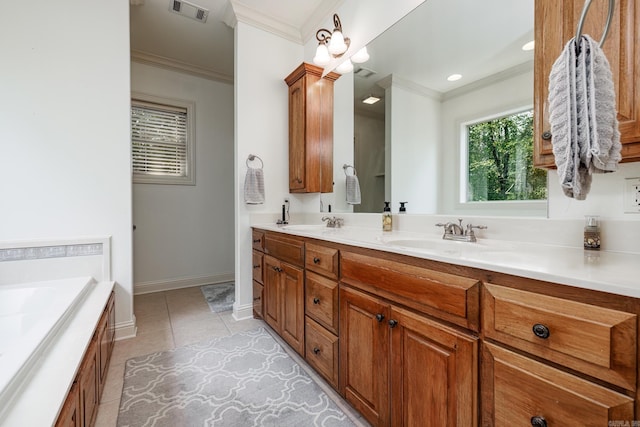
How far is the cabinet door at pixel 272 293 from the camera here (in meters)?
1.95

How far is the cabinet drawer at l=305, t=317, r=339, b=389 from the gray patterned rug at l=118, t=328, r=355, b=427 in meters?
0.13

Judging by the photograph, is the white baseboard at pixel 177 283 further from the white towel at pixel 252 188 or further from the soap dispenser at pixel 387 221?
the soap dispenser at pixel 387 221

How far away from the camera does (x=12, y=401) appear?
77 centimetres

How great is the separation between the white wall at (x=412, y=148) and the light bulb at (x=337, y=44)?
62 centimetres

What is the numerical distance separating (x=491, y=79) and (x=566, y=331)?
1.20 m

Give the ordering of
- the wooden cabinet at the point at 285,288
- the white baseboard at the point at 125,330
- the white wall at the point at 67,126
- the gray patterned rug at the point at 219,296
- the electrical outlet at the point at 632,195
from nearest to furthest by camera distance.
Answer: the electrical outlet at the point at 632,195 < the wooden cabinet at the point at 285,288 < the white wall at the point at 67,126 < the white baseboard at the point at 125,330 < the gray patterned rug at the point at 219,296

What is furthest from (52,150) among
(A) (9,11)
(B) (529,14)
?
(B) (529,14)

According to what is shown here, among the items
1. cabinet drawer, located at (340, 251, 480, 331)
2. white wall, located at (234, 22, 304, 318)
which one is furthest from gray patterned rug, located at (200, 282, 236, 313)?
cabinet drawer, located at (340, 251, 480, 331)

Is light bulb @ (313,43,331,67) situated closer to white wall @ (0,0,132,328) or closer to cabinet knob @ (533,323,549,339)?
white wall @ (0,0,132,328)

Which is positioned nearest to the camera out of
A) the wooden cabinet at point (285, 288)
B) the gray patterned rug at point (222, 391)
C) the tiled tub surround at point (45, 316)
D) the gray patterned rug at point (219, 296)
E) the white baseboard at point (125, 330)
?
the tiled tub surround at point (45, 316)

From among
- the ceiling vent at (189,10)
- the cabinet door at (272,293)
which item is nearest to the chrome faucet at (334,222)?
the cabinet door at (272,293)

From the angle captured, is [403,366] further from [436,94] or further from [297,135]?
[297,135]

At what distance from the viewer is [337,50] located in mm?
2182

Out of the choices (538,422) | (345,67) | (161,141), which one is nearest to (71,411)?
(538,422)
